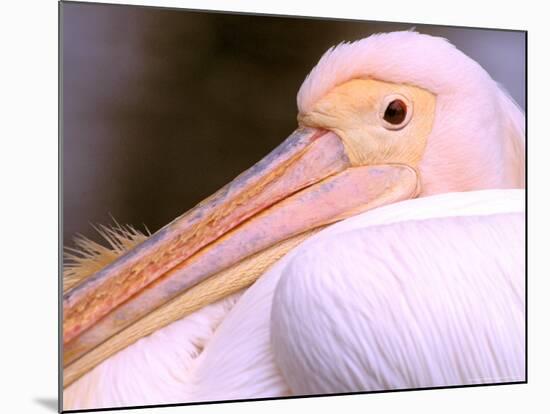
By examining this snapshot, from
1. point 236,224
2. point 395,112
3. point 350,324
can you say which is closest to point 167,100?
point 236,224

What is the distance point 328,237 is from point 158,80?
73 centimetres

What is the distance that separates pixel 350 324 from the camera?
2898mm

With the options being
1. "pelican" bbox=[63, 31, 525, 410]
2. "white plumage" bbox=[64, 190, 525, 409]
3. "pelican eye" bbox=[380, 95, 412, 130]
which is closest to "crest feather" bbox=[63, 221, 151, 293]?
"pelican" bbox=[63, 31, 525, 410]

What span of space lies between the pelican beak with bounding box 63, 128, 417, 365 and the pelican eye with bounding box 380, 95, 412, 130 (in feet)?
0.47

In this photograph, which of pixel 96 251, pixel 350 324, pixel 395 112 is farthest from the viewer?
pixel 395 112

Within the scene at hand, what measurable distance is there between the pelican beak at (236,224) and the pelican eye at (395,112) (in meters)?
0.14

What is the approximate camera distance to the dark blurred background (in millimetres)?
3100

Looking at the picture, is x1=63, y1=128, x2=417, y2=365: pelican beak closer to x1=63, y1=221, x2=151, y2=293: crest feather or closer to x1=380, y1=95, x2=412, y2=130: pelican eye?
x1=63, y1=221, x2=151, y2=293: crest feather

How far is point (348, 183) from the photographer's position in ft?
10.8

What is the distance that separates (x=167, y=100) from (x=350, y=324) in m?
0.92

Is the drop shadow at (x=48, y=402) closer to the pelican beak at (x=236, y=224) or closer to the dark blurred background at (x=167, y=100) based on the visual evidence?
the pelican beak at (x=236, y=224)

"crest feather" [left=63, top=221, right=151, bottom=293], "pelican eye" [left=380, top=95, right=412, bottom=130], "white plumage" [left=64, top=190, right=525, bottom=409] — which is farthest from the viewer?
"pelican eye" [left=380, top=95, right=412, bottom=130]

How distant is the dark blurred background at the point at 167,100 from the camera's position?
3100mm

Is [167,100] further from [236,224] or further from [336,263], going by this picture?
[336,263]
